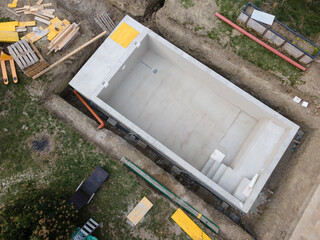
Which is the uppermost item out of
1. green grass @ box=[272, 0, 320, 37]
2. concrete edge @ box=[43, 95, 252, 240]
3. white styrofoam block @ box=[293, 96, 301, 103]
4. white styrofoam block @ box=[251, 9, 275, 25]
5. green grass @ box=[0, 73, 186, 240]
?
green grass @ box=[272, 0, 320, 37]

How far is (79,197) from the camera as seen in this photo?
28.1ft

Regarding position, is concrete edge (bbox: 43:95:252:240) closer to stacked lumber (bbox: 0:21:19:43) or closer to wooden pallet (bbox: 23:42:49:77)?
wooden pallet (bbox: 23:42:49:77)

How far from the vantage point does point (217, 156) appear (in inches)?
406

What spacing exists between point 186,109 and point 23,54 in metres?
7.53

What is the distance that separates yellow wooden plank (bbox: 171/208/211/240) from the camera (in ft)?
28.6

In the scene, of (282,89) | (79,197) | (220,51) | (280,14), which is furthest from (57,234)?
(280,14)

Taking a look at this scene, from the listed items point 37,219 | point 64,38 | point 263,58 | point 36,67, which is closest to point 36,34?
point 64,38

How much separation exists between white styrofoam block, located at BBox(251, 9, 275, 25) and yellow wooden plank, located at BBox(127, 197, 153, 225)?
8.74 meters

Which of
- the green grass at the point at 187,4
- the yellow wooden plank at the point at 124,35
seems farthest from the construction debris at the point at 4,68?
the green grass at the point at 187,4

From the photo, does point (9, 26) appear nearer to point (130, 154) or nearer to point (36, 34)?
point (36, 34)

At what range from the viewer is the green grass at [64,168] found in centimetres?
873

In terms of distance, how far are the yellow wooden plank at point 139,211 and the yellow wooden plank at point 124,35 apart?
6.54 meters

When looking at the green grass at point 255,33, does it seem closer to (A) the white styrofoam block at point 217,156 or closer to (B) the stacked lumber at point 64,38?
(A) the white styrofoam block at point 217,156

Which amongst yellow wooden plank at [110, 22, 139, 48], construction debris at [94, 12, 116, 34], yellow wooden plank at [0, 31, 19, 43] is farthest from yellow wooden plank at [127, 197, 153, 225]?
yellow wooden plank at [0, 31, 19, 43]
